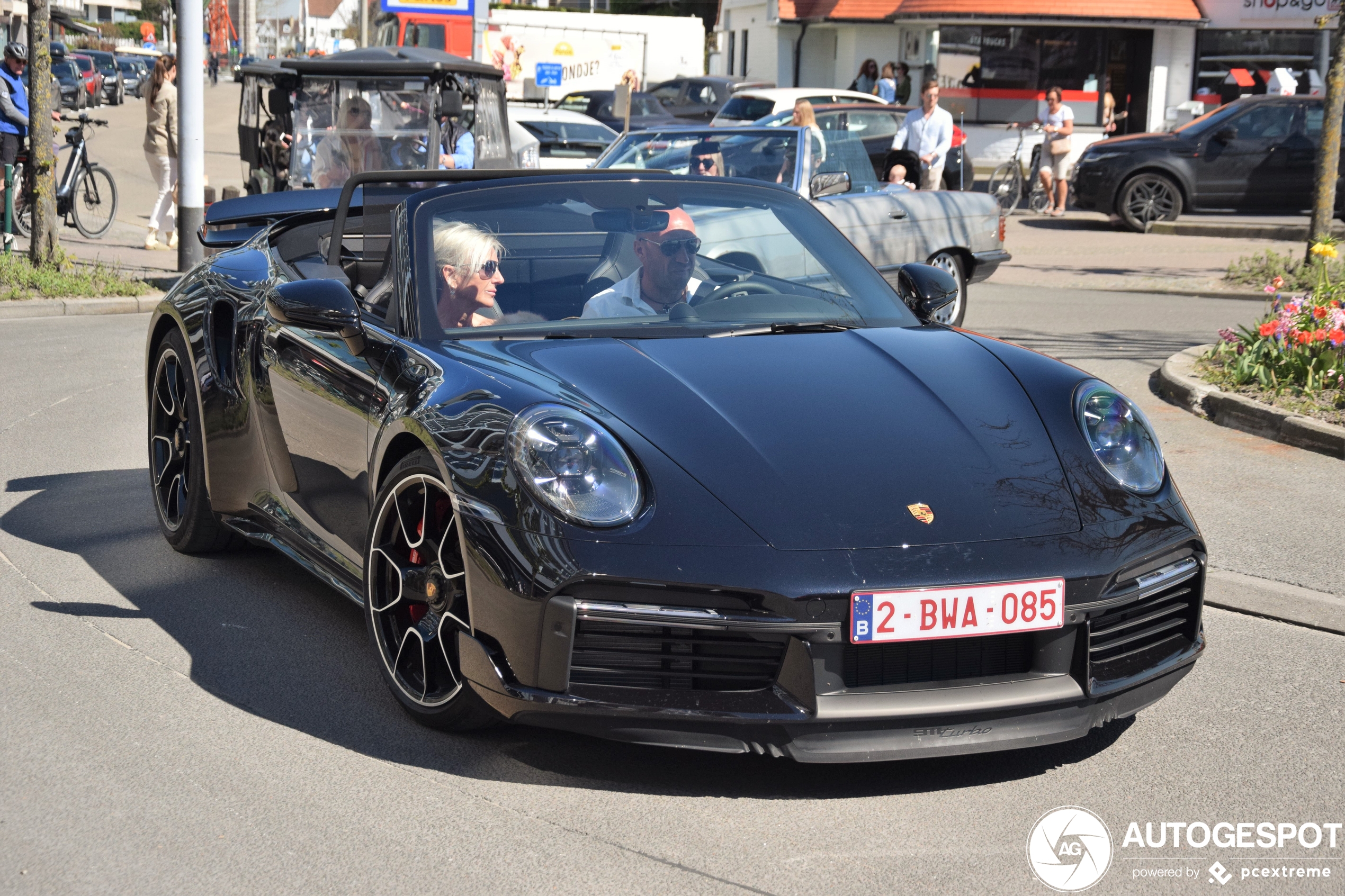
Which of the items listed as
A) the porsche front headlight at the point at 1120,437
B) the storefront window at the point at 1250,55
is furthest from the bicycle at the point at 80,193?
the storefront window at the point at 1250,55

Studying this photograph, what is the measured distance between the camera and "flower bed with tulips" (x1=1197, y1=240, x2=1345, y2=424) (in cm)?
774

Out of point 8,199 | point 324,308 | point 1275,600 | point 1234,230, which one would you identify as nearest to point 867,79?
point 1234,230

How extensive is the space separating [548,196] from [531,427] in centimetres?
130

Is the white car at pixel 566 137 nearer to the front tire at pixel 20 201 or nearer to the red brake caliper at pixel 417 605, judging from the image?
the front tire at pixel 20 201

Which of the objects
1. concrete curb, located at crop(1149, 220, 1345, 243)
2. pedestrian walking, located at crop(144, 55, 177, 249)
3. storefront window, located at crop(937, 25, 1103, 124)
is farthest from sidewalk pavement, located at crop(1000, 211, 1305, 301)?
storefront window, located at crop(937, 25, 1103, 124)

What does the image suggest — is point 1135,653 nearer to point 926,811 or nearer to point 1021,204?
point 926,811

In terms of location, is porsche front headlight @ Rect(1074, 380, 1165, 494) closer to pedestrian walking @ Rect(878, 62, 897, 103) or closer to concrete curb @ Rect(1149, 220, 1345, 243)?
concrete curb @ Rect(1149, 220, 1345, 243)

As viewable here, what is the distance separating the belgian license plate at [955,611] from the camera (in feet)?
10.8

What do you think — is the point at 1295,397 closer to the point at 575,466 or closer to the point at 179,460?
the point at 179,460

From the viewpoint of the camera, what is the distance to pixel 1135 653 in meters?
3.67

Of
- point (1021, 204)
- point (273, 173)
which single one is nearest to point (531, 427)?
point (273, 173)

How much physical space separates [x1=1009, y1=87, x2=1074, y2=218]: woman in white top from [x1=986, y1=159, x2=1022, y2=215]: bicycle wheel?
1.48 feet

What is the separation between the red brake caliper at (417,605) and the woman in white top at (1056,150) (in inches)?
751

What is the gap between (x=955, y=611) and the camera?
3.34 m
